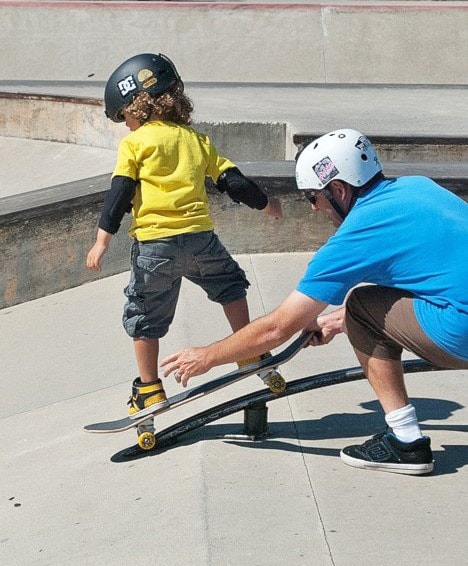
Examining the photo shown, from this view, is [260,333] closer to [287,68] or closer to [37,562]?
[37,562]

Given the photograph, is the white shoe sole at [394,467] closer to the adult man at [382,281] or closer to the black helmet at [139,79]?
the adult man at [382,281]

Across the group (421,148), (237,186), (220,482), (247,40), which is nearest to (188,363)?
(220,482)

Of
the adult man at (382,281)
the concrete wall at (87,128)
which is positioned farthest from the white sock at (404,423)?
the concrete wall at (87,128)

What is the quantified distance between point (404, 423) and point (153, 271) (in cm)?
112

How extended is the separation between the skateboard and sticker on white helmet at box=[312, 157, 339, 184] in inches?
27.6

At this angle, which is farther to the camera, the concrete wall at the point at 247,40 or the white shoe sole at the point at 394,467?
the concrete wall at the point at 247,40

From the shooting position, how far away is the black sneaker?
3.54 meters

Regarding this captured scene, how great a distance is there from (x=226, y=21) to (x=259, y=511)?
37.4 ft

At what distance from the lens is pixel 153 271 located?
3.97m

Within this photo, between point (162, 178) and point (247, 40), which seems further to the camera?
point (247, 40)

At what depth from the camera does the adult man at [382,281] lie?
3.24m

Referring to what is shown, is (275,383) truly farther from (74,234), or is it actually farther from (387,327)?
(74,234)

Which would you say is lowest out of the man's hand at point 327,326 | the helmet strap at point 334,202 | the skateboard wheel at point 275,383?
the skateboard wheel at point 275,383

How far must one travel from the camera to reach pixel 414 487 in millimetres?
3496
